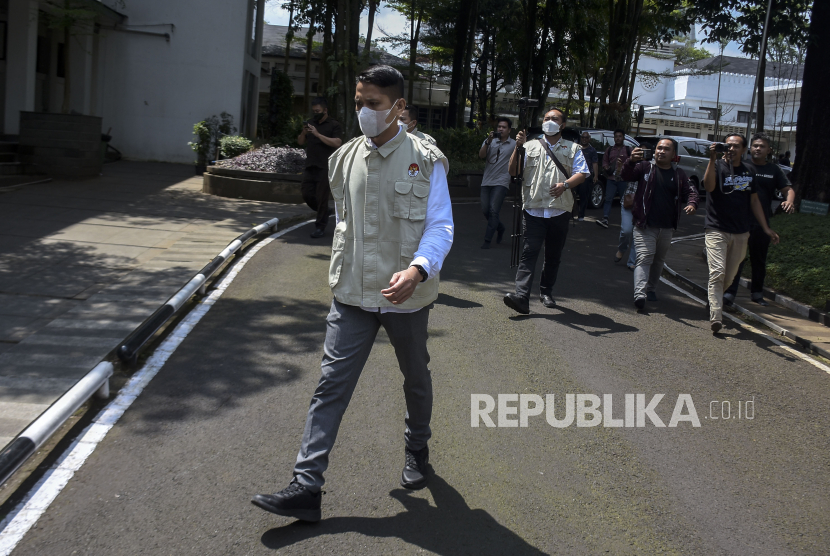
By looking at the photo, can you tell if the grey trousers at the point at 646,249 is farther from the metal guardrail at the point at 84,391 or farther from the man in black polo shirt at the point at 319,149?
the metal guardrail at the point at 84,391

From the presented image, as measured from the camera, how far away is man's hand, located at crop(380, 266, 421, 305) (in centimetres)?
325

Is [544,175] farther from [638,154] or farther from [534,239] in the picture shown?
[638,154]

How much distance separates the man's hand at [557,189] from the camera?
25.0 ft

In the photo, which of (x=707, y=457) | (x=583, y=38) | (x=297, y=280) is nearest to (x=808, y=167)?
(x=297, y=280)

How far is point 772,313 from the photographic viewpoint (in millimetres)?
9234

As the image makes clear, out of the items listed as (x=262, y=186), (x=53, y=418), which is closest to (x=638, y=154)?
(x=53, y=418)

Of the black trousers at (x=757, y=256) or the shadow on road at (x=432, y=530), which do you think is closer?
the shadow on road at (x=432, y=530)

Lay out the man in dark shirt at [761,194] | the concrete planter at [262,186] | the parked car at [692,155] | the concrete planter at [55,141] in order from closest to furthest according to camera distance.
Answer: the man in dark shirt at [761,194] < the concrete planter at [55,141] < the concrete planter at [262,186] < the parked car at [692,155]

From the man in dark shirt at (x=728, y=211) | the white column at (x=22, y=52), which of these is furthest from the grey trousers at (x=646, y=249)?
the white column at (x=22, y=52)

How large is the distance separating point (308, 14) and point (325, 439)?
31283mm

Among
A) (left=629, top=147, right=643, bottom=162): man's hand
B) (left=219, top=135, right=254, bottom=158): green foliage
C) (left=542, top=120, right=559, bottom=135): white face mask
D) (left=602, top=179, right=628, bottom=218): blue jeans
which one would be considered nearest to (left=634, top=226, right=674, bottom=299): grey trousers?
(left=629, top=147, right=643, bottom=162): man's hand

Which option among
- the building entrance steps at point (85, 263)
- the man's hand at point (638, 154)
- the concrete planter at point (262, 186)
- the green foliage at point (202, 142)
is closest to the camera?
the building entrance steps at point (85, 263)

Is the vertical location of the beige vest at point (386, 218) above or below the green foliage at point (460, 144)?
below

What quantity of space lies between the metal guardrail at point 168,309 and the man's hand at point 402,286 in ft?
9.50
